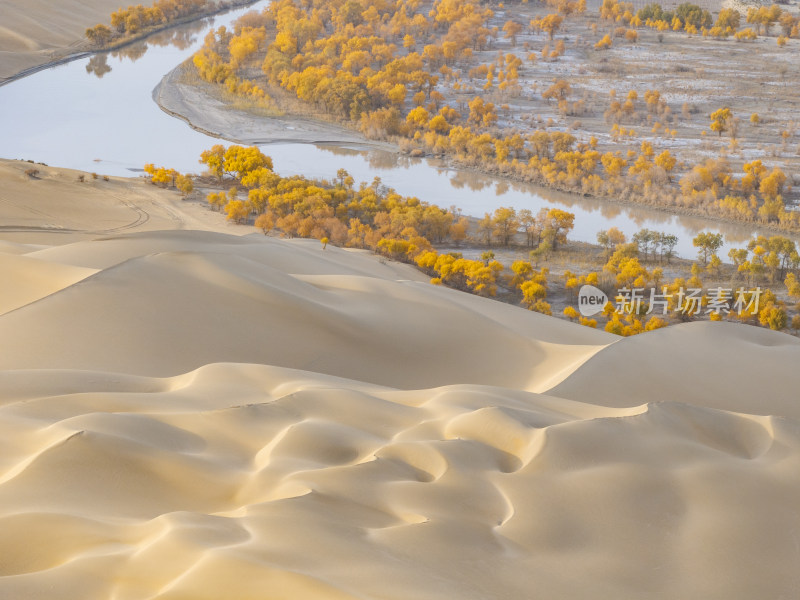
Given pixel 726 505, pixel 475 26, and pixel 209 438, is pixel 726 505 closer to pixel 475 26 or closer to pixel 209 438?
pixel 209 438

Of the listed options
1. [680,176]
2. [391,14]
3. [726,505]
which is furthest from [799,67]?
[726,505]

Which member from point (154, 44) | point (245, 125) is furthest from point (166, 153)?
point (154, 44)

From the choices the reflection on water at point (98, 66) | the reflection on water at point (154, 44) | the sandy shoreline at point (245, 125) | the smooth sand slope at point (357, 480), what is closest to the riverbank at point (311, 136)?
the sandy shoreline at point (245, 125)

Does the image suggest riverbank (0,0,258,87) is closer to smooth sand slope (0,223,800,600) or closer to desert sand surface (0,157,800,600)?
desert sand surface (0,157,800,600)

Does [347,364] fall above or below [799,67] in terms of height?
below

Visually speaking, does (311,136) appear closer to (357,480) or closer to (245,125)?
(245,125)
